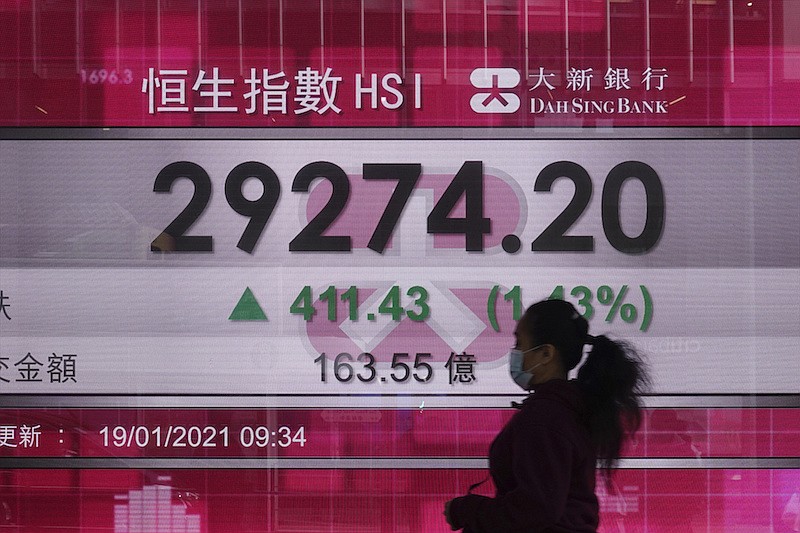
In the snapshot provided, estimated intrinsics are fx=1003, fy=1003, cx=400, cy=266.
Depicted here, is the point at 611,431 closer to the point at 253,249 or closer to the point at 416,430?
the point at 416,430

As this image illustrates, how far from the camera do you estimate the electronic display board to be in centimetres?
437

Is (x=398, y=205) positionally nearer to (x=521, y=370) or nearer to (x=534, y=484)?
(x=521, y=370)

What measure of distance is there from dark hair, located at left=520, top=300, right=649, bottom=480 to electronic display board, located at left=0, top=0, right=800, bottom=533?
4.03 ft

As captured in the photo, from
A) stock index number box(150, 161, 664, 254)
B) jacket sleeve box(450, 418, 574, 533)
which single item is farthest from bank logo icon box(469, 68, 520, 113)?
jacket sleeve box(450, 418, 574, 533)

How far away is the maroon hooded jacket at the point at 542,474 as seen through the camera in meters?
2.77

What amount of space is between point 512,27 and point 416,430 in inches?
71.5

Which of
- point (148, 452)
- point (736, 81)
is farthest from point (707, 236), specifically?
point (148, 452)

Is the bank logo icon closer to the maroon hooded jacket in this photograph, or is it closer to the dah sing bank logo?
the dah sing bank logo


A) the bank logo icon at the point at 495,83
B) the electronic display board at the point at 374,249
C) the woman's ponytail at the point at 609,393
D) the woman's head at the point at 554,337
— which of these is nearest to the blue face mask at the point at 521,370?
the woman's head at the point at 554,337

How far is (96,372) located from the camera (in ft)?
14.4

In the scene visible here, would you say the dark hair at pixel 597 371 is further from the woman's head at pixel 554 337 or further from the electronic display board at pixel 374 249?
the electronic display board at pixel 374 249

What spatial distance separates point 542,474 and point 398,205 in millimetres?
1874

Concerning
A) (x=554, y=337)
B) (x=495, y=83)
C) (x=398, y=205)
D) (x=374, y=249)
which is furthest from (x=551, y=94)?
(x=554, y=337)

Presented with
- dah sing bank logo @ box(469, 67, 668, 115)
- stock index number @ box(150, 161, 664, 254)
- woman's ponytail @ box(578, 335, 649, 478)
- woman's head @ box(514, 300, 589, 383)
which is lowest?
woman's ponytail @ box(578, 335, 649, 478)
